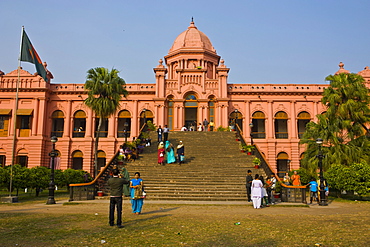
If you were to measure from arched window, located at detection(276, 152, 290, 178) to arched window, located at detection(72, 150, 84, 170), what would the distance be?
21.7m

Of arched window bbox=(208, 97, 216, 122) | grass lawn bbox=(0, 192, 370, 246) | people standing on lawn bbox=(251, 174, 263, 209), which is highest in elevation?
arched window bbox=(208, 97, 216, 122)

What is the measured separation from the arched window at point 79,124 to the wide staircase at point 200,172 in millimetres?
14747

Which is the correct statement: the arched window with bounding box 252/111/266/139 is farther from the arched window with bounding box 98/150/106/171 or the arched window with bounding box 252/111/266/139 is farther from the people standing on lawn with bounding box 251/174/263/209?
the people standing on lawn with bounding box 251/174/263/209

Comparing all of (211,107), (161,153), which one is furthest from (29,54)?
(211,107)

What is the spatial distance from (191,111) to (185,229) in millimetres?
29958

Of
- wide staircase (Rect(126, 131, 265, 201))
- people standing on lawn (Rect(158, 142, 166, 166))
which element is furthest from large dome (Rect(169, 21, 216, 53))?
people standing on lawn (Rect(158, 142, 166, 166))

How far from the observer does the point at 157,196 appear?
16203 mm

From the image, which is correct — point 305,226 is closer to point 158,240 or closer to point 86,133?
point 158,240

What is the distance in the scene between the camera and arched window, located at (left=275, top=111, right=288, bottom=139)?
37781mm

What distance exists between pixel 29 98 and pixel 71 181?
16.1 meters

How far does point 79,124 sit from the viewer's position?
40.7m

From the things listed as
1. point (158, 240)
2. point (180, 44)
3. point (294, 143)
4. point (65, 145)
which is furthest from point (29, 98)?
point (158, 240)

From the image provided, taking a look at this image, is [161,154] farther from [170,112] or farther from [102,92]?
[170,112]

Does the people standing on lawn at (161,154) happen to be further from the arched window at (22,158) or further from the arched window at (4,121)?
the arched window at (4,121)
